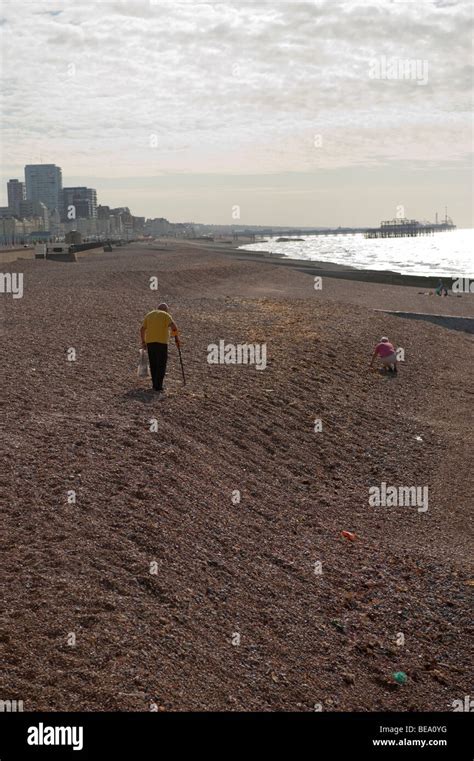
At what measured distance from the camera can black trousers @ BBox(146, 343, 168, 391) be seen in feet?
42.5

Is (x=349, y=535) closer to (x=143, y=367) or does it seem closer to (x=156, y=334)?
(x=156, y=334)

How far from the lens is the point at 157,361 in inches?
519

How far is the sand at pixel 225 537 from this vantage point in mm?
6484

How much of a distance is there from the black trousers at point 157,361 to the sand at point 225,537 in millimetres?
419

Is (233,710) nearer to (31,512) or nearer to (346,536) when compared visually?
(31,512)

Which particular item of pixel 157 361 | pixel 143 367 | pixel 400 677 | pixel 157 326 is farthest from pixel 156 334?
pixel 400 677

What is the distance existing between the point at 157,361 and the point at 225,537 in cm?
470

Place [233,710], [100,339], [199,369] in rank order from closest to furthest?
[233,710] → [199,369] → [100,339]

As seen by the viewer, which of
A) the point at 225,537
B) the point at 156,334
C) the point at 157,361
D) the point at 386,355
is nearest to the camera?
the point at 225,537

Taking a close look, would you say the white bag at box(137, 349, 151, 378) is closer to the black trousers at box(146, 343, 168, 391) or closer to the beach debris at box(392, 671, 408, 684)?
the black trousers at box(146, 343, 168, 391)

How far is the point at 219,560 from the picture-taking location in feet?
28.0
